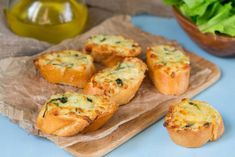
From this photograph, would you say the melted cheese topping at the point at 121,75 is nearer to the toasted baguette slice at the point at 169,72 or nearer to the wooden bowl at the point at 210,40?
the toasted baguette slice at the point at 169,72

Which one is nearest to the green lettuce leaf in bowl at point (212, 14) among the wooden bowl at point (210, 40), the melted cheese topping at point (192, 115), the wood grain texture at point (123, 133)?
the wooden bowl at point (210, 40)

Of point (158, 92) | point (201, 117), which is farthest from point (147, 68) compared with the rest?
A: point (201, 117)

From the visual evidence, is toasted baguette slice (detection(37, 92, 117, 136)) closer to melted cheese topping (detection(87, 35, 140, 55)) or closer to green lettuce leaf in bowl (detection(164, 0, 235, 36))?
melted cheese topping (detection(87, 35, 140, 55))

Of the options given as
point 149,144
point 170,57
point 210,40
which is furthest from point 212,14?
point 149,144

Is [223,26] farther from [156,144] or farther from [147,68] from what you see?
[156,144]

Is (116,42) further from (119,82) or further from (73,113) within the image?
(73,113)

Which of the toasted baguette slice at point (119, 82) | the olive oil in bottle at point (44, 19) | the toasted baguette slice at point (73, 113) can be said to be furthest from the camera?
Answer: the olive oil in bottle at point (44, 19)
